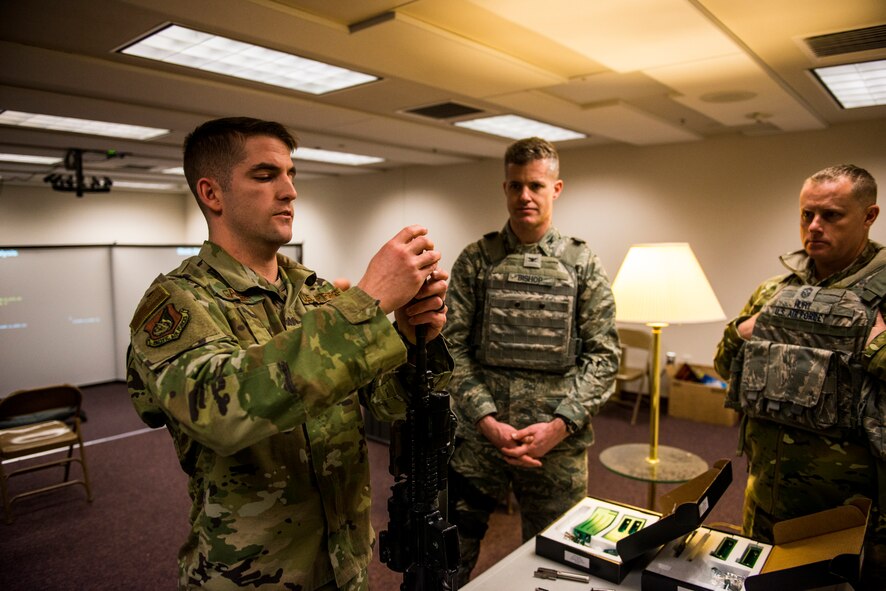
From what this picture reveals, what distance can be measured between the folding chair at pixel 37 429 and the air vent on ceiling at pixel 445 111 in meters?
3.20

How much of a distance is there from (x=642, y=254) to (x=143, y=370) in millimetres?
2022

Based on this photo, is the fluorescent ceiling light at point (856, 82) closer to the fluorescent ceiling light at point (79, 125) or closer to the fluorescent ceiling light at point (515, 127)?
the fluorescent ceiling light at point (515, 127)

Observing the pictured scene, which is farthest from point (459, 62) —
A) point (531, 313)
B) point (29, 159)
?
point (29, 159)

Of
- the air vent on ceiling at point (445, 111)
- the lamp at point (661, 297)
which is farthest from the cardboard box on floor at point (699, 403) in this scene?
the air vent on ceiling at point (445, 111)

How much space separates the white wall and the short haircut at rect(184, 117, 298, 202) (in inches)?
204

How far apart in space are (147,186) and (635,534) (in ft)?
32.6

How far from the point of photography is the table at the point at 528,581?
4.05 feet

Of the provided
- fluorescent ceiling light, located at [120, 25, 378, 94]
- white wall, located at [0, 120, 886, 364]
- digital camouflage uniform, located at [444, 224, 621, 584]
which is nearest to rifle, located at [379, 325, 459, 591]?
digital camouflage uniform, located at [444, 224, 621, 584]

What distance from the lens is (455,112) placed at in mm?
4082

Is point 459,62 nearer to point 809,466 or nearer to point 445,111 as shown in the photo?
point 445,111

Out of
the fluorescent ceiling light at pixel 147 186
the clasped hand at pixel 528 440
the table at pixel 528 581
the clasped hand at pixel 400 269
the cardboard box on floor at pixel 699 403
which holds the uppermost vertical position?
the fluorescent ceiling light at pixel 147 186

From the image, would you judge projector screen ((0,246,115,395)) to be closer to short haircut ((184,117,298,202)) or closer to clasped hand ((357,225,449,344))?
short haircut ((184,117,298,202))

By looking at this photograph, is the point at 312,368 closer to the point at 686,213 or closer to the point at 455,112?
the point at 455,112

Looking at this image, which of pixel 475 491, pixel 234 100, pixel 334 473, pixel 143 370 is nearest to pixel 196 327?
pixel 143 370
